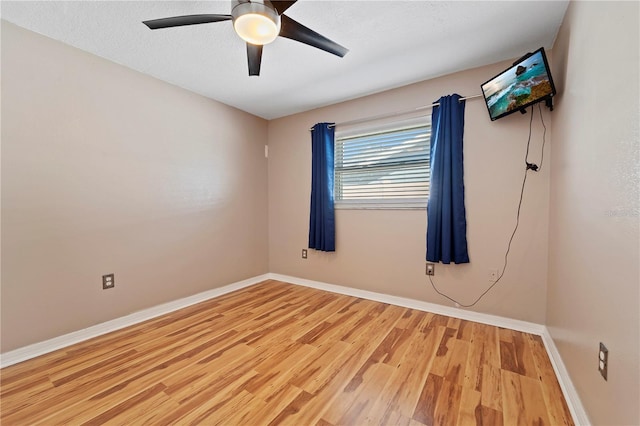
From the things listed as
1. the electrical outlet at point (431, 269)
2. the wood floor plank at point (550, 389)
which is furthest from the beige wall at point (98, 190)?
the wood floor plank at point (550, 389)

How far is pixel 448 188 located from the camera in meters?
2.48

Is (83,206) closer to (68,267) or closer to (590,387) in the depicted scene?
(68,267)

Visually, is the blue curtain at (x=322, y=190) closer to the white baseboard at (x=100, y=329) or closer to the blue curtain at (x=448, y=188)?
the blue curtain at (x=448, y=188)

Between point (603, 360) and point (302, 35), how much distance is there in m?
2.28

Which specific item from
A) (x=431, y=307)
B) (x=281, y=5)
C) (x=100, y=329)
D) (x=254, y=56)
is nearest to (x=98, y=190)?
(x=100, y=329)

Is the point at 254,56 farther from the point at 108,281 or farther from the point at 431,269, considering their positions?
the point at 431,269

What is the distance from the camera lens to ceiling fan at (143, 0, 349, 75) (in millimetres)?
1366

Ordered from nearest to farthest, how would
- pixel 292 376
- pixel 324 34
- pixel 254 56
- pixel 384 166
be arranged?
pixel 292 376 → pixel 254 56 → pixel 324 34 → pixel 384 166

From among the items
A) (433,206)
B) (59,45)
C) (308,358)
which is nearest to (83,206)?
(59,45)

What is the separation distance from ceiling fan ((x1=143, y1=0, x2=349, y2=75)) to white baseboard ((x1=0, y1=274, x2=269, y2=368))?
94.6 inches

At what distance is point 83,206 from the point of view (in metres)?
2.13

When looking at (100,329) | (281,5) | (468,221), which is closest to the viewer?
(281,5)

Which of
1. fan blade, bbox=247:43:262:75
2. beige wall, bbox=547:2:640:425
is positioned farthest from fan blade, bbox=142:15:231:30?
beige wall, bbox=547:2:640:425

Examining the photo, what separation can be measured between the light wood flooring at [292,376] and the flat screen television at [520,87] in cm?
192
